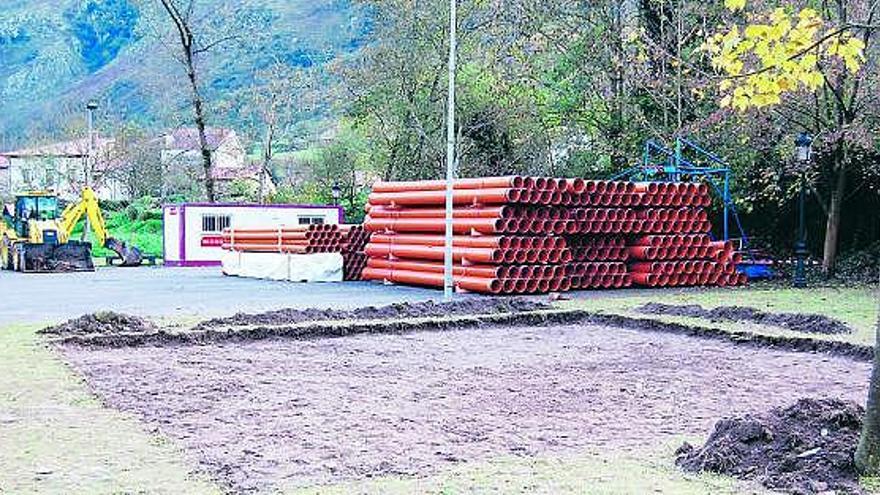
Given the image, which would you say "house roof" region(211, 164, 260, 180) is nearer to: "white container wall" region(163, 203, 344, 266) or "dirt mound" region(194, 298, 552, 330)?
"white container wall" region(163, 203, 344, 266)

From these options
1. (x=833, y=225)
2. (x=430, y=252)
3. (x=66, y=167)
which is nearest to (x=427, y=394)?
(x=430, y=252)

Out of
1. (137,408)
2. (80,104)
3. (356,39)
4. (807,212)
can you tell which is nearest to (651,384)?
(137,408)

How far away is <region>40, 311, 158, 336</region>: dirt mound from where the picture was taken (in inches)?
541

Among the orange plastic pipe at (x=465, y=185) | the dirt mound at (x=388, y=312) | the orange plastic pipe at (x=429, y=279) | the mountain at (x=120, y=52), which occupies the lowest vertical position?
the dirt mound at (x=388, y=312)

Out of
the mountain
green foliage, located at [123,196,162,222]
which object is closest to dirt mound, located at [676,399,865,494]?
the mountain

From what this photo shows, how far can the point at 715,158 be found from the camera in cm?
2441

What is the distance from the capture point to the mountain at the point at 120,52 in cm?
5934

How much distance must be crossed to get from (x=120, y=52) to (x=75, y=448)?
83282 millimetres

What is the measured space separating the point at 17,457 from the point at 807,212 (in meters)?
24.7

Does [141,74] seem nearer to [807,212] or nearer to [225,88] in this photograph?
[225,88]

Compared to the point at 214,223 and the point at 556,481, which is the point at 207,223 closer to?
the point at 214,223

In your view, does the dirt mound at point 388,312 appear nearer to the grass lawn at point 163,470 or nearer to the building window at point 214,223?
the grass lawn at point 163,470

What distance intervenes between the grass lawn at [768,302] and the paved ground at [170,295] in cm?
400

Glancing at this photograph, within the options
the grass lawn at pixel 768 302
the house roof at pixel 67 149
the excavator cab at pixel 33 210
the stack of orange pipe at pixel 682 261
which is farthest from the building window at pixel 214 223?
the house roof at pixel 67 149
